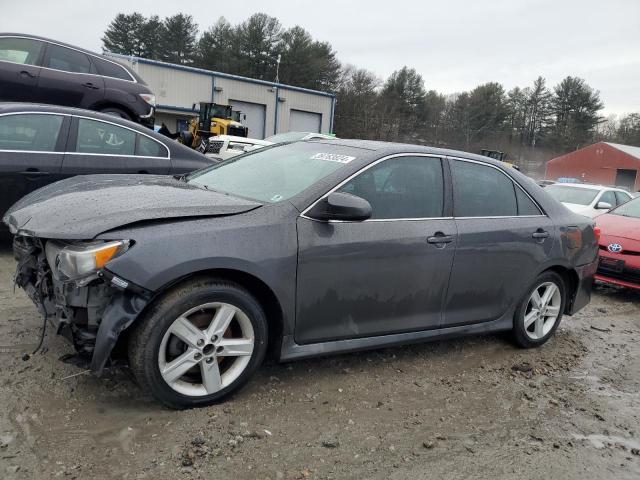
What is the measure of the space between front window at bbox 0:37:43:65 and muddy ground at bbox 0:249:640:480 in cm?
555

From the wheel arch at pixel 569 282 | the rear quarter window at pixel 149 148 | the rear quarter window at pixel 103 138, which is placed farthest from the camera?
the rear quarter window at pixel 149 148

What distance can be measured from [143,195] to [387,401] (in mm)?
1942

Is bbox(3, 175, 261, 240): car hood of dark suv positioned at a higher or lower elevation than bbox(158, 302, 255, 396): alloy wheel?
higher

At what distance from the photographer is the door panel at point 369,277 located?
315 cm

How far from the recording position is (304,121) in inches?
1565

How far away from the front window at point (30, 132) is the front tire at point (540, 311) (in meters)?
4.72

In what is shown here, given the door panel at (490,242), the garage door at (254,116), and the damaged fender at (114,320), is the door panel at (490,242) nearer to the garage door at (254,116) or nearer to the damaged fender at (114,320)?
the damaged fender at (114,320)

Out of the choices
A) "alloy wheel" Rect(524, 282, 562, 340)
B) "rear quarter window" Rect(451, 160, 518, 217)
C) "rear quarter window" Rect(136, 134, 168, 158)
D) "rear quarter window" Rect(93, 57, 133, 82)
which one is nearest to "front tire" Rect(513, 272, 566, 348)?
"alloy wheel" Rect(524, 282, 562, 340)

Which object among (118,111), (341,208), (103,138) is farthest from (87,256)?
(118,111)

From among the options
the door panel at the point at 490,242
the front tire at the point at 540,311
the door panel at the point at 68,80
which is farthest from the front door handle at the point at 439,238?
the door panel at the point at 68,80

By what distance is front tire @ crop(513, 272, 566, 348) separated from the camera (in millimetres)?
4398

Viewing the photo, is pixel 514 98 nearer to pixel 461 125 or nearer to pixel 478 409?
pixel 461 125

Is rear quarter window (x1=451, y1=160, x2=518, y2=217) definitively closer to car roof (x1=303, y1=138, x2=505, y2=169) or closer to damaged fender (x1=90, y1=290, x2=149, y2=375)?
car roof (x1=303, y1=138, x2=505, y2=169)

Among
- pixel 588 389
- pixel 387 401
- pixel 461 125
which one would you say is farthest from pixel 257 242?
pixel 461 125
